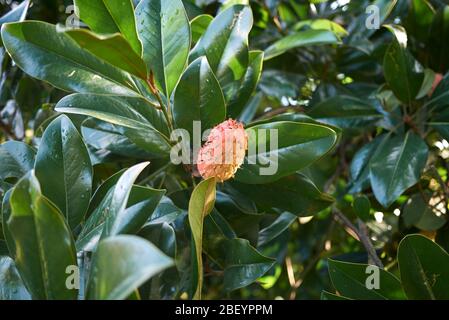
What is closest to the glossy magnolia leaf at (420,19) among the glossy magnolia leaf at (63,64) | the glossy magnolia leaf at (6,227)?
the glossy magnolia leaf at (63,64)

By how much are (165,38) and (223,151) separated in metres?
0.17

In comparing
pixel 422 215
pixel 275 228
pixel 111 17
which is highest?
pixel 111 17

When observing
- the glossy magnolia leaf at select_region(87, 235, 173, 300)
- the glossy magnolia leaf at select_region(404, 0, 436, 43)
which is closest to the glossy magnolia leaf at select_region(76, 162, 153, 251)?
the glossy magnolia leaf at select_region(87, 235, 173, 300)

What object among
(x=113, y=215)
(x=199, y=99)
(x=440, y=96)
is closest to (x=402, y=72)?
(x=440, y=96)

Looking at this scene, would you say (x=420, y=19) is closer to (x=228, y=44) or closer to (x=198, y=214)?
(x=228, y=44)

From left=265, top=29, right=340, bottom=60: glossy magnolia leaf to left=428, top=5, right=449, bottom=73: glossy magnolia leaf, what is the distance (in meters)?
0.23

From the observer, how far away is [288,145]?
31.4 inches

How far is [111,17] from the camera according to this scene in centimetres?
76

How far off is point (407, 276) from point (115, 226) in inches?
13.4

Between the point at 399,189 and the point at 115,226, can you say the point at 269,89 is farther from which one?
the point at 115,226

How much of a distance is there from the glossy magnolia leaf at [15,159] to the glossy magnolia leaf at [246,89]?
280 mm

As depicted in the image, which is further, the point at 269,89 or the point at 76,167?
the point at 269,89

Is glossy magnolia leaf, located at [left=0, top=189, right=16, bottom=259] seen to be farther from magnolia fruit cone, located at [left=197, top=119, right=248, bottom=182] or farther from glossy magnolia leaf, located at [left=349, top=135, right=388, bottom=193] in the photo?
glossy magnolia leaf, located at [left=349, top=135, right=388, bottom=193]
